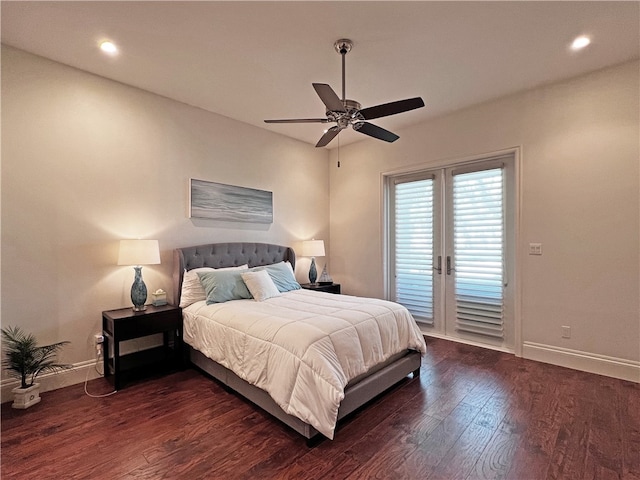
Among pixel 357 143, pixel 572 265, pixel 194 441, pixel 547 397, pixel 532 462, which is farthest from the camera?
pixel 357 143

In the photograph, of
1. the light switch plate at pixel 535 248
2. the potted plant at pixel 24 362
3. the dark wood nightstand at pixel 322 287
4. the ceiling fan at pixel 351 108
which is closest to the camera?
the ceiling fan at pixel 351 108

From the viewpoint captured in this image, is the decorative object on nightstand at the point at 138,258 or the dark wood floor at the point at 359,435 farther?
the decorative object on nightstand at the point at 138,258

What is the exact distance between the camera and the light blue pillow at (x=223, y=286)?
10.8 ft

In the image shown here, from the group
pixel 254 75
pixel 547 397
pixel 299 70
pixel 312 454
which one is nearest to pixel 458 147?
pixel 299 70

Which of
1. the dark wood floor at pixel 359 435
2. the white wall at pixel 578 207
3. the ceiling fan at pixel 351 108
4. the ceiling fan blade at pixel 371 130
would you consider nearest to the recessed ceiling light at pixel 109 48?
the ceiling fan at pixel 351 108

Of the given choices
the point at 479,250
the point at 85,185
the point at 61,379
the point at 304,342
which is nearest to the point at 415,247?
the point at 479,250

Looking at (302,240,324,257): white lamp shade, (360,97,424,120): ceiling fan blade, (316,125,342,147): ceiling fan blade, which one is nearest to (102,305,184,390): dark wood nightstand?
(302,240,324,257): white lamp shade

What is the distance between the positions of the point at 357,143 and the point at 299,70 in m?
2.35

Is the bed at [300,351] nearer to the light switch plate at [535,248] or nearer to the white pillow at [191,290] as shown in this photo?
the white pillow at [191,290]

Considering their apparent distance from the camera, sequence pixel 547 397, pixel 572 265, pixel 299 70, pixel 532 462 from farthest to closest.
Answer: pixel 572 265
pixel 299 70
pixel 547 397
pixel 532 462

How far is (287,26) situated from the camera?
247 cm

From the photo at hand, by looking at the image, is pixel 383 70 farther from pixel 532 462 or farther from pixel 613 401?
pixel 613 401

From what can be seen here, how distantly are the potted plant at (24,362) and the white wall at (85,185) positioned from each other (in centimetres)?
10

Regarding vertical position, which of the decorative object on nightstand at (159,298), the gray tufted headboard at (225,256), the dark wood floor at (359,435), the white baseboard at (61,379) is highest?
the gray tufted headboard at (225,256)
